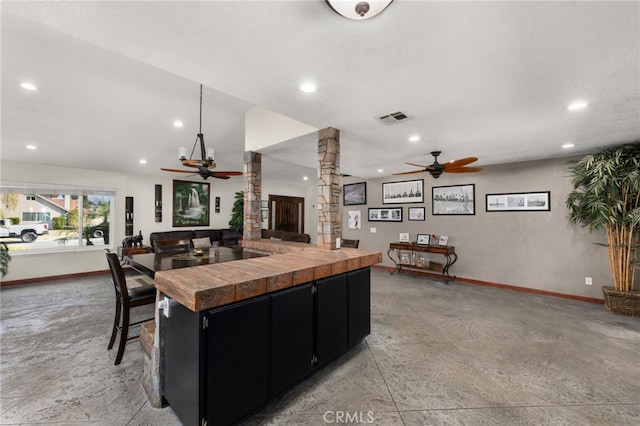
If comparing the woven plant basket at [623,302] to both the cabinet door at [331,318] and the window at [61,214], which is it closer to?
the cabinet door at [331,318]

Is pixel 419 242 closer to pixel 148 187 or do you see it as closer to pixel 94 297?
pixel 94 297

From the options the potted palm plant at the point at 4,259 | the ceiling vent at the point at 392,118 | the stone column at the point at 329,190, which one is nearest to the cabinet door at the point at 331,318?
the stone column at the point at 329,190

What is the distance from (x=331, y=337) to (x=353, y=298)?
0.42m

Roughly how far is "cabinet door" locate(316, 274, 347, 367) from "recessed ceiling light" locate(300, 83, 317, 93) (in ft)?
5.13

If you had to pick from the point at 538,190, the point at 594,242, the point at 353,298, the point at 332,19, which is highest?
the point at 332,19

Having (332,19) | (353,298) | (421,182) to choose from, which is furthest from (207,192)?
(332,19)

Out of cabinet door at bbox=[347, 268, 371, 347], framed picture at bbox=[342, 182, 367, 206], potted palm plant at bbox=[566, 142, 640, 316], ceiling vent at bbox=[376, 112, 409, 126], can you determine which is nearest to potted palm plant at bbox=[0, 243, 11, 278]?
cabinet door at bbox=[347, 268, 371, 347]

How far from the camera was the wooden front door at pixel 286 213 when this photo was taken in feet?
28.5

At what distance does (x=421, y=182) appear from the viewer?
19.7 feet

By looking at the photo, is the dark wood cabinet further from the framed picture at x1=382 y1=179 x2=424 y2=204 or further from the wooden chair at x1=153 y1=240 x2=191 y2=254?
the framed picture at x1=382 y1=179 x2=424 y2=204

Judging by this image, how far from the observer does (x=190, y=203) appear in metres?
7.53

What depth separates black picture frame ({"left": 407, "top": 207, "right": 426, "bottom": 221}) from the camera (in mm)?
5984

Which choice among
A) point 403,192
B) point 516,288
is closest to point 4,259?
point 403,192

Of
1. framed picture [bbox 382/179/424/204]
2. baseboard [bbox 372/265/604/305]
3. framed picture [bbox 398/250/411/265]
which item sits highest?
framed picture [bbox 382/179/424/204]
